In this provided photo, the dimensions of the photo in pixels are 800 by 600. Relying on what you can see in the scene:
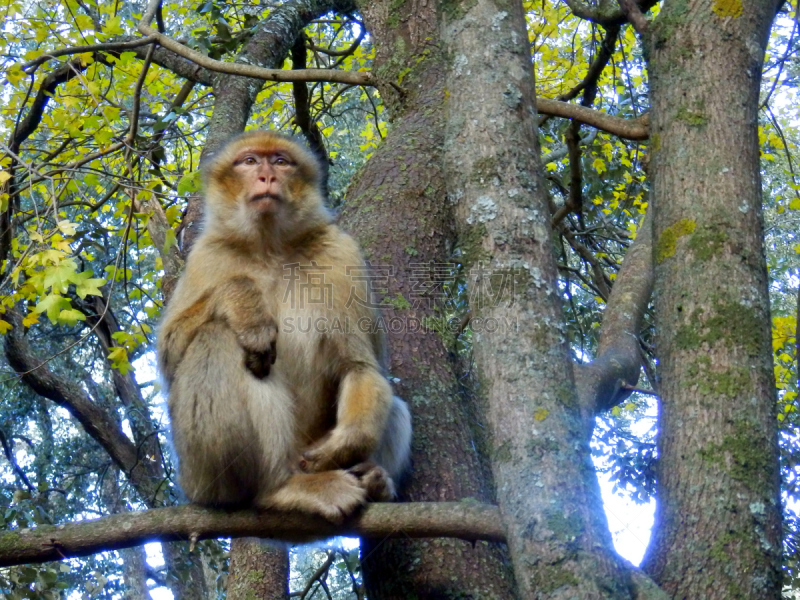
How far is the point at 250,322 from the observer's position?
11.5ft

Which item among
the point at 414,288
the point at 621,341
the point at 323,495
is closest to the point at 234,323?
the point at 323,495

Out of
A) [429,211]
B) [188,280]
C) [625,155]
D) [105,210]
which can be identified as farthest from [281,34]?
[105,210]

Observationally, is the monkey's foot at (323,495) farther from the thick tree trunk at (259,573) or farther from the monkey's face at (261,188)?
the thick tree trunk at (259,573)

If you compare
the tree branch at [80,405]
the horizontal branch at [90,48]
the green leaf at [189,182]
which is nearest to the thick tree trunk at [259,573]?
the green leaf at [189,182]

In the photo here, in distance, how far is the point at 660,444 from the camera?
2463 mm

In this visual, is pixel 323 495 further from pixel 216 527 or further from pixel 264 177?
pixel 264 177

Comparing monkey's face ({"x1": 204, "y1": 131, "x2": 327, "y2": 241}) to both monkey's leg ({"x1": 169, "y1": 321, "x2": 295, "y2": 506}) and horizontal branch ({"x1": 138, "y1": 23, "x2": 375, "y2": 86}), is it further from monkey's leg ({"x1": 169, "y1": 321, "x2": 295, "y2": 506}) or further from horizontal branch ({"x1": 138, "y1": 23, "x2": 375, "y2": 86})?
monkey's leg ({"x1": 169, "y1": 321, "x2": 295, "y2": 506})

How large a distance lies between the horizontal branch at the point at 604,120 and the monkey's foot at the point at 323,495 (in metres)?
1.68

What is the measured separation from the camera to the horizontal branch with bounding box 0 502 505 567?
2.50 meters

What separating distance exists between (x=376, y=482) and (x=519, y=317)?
1194 millimetres

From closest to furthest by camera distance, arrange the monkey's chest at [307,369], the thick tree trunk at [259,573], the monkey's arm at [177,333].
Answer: the monkey's arm at [177,333] → the monkey's chest at [307,369] → the thick tree trunk at [259,573]

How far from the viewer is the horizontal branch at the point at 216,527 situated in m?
2.50

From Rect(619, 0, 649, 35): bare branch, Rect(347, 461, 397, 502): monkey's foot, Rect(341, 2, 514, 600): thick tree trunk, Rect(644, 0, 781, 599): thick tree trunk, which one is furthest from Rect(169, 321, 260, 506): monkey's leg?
Rect(619, 0, 649, 35): bare branch

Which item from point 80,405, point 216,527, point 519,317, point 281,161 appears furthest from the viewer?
point 80,405
